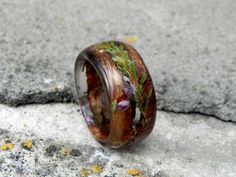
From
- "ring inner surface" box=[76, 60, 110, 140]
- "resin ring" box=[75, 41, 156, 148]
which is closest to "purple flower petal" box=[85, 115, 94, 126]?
"ring inner surface" box=[76, 60, 110, 140]

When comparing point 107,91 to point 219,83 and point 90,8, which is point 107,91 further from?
point 90,8

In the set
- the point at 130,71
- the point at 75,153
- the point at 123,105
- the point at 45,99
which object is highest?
the point at 130,71

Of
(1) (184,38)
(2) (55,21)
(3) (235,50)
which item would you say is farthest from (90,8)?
(3) (235,50)

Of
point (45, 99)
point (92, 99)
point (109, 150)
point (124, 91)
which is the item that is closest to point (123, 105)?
point (124, 91)

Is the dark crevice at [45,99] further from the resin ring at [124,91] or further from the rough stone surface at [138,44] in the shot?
the resin ring at [124,91]

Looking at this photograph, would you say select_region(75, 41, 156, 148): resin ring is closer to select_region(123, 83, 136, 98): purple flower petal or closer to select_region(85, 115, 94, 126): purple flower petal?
select_region(123, 83, 136, 98): purple flower petal

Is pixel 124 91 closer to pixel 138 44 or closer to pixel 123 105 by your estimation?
pixel 123 105
